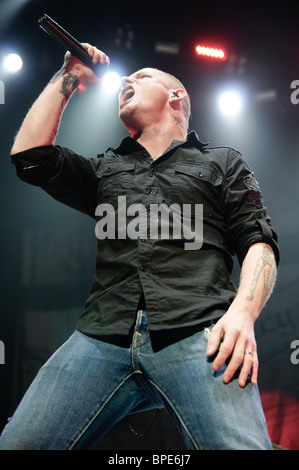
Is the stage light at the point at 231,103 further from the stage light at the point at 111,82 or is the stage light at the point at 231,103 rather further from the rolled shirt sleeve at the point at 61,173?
the rolled shirt sleeve at the point at 61,173

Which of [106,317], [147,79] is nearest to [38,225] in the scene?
[147,79]

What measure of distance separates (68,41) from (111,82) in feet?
8.41

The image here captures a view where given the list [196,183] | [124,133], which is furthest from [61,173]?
[124,133]

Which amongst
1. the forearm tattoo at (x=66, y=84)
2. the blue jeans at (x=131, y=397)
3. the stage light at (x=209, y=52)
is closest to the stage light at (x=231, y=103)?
the stage light at (x=209, y=52)

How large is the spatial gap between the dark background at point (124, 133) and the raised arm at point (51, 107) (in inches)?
84.9

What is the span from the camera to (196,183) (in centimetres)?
127

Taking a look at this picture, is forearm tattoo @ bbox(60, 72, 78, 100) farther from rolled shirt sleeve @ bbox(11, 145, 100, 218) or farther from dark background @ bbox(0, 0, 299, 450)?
dark background @ bbox(0, 0, 299, 450)

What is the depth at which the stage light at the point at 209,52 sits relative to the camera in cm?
368

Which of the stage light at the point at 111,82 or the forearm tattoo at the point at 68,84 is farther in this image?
the stage light at the point at 111,82

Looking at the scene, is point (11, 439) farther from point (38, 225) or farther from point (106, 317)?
point (38, 225)

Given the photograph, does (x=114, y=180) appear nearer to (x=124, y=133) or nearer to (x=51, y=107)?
(x=51, y=107)

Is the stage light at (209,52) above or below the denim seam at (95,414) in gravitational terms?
above

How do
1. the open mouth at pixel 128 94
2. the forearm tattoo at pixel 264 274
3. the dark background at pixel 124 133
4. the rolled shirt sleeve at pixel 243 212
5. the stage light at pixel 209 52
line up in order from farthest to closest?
the stage light at pixel 209 52 < the dark background at pixel 124 133 < the open mouth at pixel 128 94 < the rolled shirt sleeve at pixel 243 212 < the forearm tattoo at pixel 264 274
